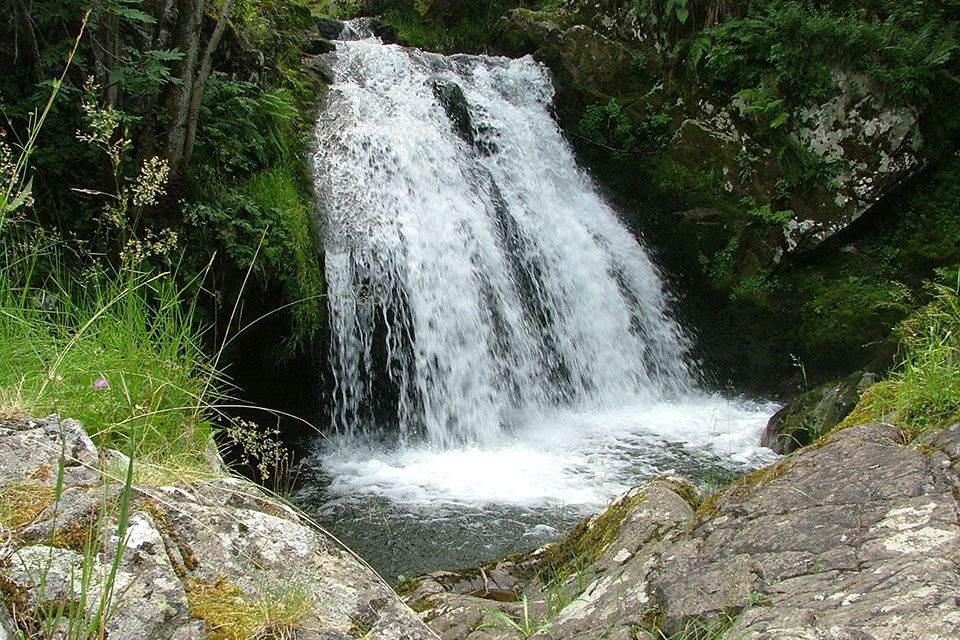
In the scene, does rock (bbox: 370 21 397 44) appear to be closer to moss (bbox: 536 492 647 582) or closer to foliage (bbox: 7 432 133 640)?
moss (bbox: 536 492 647 582)

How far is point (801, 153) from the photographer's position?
9016 millimetres

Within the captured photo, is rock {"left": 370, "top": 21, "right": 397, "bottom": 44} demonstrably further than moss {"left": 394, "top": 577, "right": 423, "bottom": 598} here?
Yes

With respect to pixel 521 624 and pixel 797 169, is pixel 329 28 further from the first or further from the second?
pixel 521 624

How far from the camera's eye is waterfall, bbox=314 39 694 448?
6.58 metres

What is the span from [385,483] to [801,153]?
7.44m

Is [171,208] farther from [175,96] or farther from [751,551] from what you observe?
[751,551]

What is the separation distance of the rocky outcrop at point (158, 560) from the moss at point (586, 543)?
51.0 inches

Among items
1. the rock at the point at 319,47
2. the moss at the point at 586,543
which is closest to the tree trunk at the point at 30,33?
the moss at the point at 586,543

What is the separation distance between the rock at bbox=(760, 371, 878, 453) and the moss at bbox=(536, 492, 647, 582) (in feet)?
10.7

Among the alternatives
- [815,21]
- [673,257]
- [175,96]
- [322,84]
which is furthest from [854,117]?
[175,96]

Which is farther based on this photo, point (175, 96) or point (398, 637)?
point (175, 96)

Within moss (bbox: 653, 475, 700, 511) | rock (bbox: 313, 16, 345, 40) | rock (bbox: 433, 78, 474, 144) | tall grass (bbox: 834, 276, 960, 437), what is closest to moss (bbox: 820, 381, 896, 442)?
tall grass (bbox: 834, 276, 960, 437)

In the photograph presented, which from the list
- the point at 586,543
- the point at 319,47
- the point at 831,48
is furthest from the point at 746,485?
the point at 319,47

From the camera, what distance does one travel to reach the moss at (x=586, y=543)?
2.71 m
